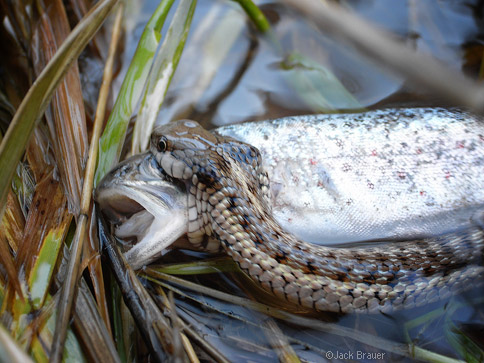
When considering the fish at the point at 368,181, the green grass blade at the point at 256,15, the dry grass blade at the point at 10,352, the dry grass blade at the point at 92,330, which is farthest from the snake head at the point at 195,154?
the green grass blade at the point at 256,15

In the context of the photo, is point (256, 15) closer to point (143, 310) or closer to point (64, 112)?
point (64, 112)

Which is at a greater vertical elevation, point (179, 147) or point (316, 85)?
point (179, 147)

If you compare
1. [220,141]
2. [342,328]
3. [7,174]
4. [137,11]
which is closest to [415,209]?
[342,328]

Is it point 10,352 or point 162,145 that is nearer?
point 10,352

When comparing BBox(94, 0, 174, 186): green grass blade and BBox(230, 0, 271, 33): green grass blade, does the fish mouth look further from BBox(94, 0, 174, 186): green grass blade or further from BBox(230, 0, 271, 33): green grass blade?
BBox(230, 0, 271, 33): green grass blade

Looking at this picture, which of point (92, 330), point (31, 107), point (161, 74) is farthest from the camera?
point (161, 74)

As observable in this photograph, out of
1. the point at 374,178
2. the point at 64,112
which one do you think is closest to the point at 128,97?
the point at 64,112

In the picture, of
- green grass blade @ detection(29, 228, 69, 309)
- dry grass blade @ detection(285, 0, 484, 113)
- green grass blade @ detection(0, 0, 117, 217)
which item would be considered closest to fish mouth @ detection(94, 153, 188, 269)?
green grass blade @ detection(29, 228, 69, 309)
